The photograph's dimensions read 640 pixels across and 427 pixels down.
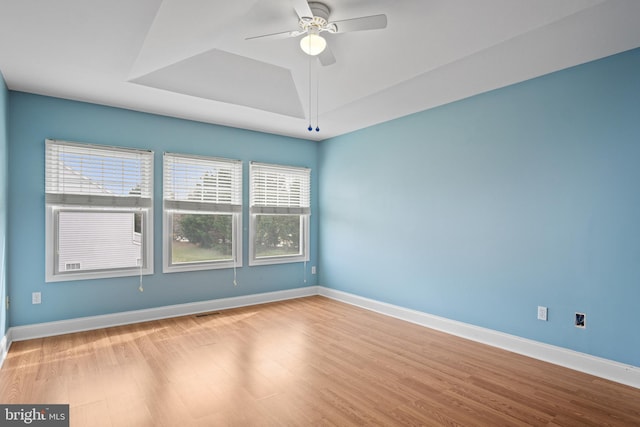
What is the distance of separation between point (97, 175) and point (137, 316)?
1753mm

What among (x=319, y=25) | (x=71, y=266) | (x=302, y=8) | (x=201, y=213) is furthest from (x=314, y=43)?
(x=71, y=266)

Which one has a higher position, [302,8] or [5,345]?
[302,8]

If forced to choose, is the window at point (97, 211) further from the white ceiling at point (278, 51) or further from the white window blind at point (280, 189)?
the white window blind at point (280, 189)

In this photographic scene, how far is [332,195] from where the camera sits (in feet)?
18.7

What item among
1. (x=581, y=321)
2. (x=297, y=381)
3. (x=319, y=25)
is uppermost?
(x=319, y=25)

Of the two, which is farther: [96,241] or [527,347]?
[96,241]

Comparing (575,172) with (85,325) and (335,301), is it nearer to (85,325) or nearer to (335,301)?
(335,301)

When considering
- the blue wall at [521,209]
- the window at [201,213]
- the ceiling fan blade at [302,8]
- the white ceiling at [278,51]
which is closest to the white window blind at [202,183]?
the window at [201,213]

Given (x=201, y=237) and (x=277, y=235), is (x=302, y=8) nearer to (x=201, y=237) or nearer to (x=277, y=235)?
(x=201, y=237)

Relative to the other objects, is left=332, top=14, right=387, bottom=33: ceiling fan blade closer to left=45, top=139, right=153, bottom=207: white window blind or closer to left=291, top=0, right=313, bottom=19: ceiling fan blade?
left=291, top=0, right=313, bottom=19: ceiling fan blade

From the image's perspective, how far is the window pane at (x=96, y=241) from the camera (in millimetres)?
3852

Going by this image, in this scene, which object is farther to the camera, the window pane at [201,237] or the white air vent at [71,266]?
the window pane at [201,237]

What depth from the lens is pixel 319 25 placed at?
252cm

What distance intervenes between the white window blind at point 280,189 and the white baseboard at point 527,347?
78.3 inches
